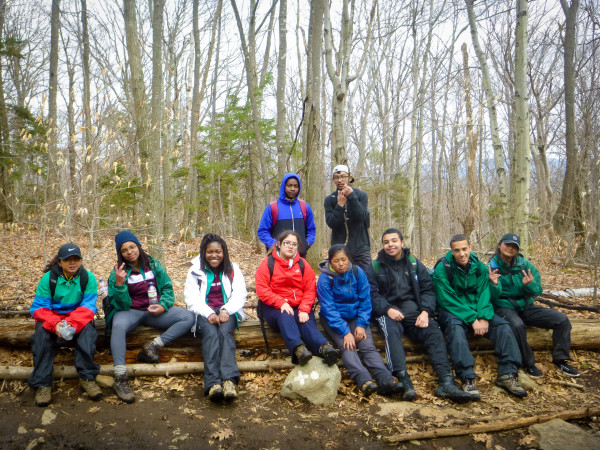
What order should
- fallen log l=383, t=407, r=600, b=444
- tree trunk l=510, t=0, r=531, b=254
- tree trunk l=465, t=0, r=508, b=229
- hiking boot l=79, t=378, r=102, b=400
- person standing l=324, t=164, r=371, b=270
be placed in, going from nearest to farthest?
fallen log l=383, t=407, r=600, b=444, hiking boot l=79, t=378, r=102, b=400, person standing l=324, t=164, r=371, b=270, tree trunk l=510, t=0, r=531, b=254, tree trunk l=465, t=0, r=508, b=229

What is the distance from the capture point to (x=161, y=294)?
4379 mm

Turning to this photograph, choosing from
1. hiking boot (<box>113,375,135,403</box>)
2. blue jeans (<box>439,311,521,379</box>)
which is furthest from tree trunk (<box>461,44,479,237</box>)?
hiking boot (<box>113,375,135,403</box>)

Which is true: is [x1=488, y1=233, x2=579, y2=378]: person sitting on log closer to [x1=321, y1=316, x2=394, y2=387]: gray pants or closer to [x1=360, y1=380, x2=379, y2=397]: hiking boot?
[x1=321, y1=316, x2=394, y2=387]: gray pants

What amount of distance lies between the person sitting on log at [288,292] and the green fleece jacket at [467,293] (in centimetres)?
156

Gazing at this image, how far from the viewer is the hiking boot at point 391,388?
3.70 meters

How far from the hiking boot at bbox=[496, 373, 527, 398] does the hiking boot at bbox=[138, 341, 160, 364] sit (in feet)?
12.5

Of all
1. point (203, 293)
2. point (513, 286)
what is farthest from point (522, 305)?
point (203, 293)

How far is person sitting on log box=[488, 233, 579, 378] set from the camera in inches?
168

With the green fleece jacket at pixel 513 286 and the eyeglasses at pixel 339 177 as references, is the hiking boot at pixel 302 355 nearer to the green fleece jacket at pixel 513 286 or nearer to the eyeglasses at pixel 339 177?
the eyeglasses at pixel 339 177

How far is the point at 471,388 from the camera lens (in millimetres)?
3791

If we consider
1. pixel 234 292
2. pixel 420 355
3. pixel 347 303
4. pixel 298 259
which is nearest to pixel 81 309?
pixel 234 292

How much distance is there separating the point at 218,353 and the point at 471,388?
8.78 ft

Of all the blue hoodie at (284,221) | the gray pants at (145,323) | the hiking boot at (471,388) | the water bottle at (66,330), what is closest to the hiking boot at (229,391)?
the gray pants at (145,323)

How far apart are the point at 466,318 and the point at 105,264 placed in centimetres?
905
